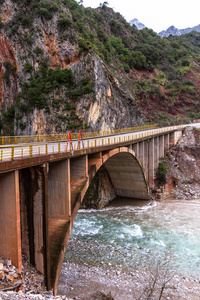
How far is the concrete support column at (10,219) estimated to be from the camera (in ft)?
30.3

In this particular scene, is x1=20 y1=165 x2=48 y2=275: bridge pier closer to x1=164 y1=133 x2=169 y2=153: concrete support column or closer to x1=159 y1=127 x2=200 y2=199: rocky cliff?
x1=159 y1=127 x2=200 y2=199: rocky cliff

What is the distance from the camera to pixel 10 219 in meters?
9.28

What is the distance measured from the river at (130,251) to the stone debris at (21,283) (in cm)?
412

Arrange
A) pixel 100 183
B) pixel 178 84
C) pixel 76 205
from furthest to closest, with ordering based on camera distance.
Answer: pixel 178 84 → pixel 100 183 → pixel 76 205

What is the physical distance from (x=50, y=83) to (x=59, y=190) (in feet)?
97.5

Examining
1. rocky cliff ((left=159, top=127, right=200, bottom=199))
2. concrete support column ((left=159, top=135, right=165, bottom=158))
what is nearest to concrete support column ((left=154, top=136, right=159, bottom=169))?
concrete support column ((left=159, top=135, right=165, bottom=158))

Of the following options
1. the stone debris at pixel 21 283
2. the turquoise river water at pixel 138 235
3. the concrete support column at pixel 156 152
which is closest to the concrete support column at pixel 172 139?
the concrete support column at pixel 156 152

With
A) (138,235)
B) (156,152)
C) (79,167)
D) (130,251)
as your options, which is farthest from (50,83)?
(130,251)

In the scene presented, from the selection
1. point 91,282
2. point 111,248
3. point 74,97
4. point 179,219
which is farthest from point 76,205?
point 74,97

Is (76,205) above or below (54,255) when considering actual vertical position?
above

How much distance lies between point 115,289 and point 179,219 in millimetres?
13175

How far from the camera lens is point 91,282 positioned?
15.0 metres

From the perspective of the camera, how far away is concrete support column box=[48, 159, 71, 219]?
13.4m

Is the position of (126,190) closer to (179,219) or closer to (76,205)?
(179,219)
